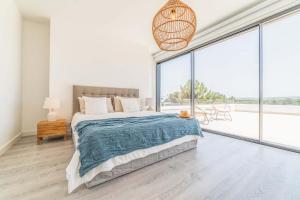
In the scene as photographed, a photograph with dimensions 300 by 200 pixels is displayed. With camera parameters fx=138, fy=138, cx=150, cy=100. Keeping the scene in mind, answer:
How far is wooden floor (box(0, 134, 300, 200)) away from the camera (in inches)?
53.9

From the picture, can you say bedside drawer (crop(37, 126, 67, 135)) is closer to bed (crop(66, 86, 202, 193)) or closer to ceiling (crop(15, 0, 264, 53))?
bed (crop(66, 86, 202, 193))

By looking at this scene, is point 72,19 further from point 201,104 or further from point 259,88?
point 259,88

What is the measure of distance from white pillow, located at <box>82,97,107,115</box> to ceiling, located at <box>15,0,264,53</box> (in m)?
1.91

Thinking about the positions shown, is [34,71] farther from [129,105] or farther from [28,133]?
[129,105]

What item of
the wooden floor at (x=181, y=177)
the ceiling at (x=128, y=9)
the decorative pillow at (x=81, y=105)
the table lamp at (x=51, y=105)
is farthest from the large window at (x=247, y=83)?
the table lamp at (x=51, y=105)

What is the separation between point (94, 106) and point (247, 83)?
142 inches

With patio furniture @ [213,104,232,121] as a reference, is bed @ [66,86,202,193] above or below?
below

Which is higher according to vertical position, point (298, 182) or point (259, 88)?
point (259, 88)

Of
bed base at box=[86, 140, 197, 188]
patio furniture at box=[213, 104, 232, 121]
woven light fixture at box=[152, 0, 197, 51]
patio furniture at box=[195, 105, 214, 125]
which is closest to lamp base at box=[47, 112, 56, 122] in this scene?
bed base at box=[86, 140, 197, 188]

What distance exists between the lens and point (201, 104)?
434 cm

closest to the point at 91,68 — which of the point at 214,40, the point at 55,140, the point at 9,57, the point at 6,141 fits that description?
the point at 9,57

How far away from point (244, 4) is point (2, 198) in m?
4.36

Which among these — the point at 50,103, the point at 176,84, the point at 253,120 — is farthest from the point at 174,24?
the point at 253,120

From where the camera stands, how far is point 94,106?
3094 mm
